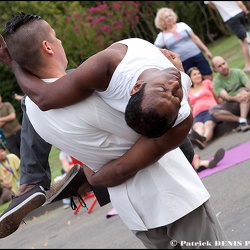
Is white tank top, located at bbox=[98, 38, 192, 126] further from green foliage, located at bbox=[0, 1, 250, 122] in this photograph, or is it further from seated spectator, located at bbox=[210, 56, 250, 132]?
green foliage, located at bbox=[0, 1, 250, 122]

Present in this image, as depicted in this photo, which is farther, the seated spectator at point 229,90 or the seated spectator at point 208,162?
the seated spectator at point 229,90

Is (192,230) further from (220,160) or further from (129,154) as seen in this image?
(220,160)

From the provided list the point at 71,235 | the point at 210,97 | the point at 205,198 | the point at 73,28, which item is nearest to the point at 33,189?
the point at 205,198

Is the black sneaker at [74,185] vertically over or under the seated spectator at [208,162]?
over

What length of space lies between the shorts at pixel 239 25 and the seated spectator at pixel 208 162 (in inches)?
189

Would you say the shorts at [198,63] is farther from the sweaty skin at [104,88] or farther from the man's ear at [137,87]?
the man's ear at [137,87]

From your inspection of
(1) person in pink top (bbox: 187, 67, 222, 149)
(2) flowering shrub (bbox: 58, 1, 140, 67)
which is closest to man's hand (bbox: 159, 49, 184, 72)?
(1) person in pink top (bbox: 187, 67, 222, 149)

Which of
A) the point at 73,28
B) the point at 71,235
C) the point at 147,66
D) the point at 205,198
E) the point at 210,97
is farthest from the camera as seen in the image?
the point at 73,28

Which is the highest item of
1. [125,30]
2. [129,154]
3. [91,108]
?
[91,108]

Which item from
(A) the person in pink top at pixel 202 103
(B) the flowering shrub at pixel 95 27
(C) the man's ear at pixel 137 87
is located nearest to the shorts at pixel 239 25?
(A) the person in pink top at pixel 202 103

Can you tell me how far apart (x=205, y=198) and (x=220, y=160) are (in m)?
6.02

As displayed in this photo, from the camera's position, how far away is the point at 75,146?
12.0ft

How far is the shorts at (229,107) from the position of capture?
11008 millimetres

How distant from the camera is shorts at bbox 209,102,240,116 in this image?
433 inches
